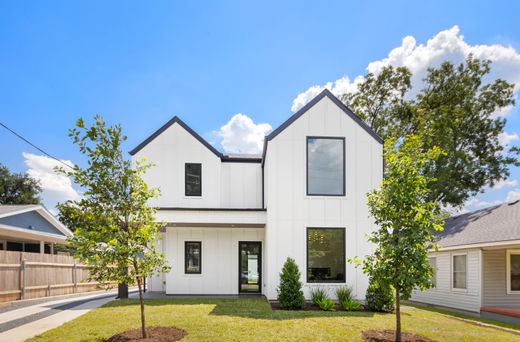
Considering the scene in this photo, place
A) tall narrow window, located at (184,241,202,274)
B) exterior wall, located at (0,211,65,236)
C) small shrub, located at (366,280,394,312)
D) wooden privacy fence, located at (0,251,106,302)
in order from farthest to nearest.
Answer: exterior wall, located at (0,211,65,236) → tall narrow window, located at (184,241,202,274) → wooden privacy fence, located at (0,251,106,302) → small shrub, located at (366,280,394,312)

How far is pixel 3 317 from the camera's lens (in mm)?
10180

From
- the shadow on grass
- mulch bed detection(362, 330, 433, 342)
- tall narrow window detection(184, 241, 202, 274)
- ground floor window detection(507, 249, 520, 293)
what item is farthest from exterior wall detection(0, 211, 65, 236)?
ground floor window detection(507, 249, 520, 293)

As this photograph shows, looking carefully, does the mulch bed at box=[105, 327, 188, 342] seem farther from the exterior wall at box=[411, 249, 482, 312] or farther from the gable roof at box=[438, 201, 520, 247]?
the gable roof at box=[438, 201, 520, 247]

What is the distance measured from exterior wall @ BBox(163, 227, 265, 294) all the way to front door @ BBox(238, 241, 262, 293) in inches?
7.2

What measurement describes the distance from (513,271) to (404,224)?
28.0 ft

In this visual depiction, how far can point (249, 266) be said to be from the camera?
15391 mm

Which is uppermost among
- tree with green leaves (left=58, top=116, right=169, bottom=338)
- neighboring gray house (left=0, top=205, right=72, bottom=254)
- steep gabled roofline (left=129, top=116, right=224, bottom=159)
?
steep gabled roofline (left=129, top=116, right=224, bottom=159)

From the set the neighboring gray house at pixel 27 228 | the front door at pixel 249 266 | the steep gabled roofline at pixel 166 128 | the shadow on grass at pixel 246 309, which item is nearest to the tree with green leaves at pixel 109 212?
the shadow on grass at pixel 246 309

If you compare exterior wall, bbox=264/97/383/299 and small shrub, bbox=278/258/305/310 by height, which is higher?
exterior wall, bbox=264/97/383/299

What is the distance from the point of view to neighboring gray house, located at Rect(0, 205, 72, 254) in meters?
17.1

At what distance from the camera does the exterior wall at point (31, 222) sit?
17578 millimetres

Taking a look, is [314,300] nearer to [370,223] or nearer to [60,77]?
[370,223]

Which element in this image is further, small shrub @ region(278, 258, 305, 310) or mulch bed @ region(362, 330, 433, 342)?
small shrub @ region(278, 258, 305, 310)

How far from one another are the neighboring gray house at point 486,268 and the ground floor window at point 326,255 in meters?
3.33
